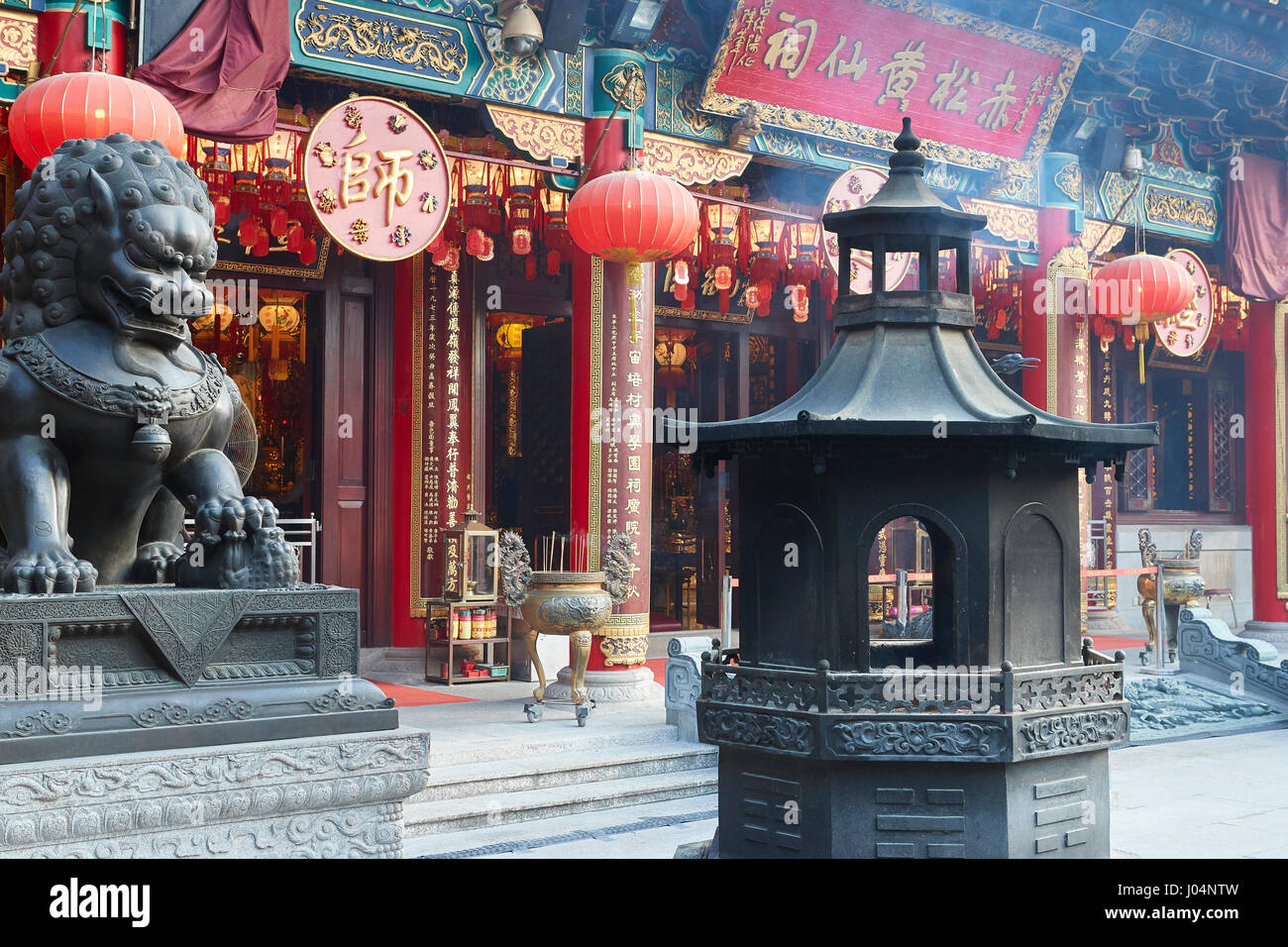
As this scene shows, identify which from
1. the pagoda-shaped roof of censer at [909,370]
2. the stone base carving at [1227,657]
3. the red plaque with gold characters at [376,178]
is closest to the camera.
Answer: the pagoda-shaped roof of censer at [909,370]

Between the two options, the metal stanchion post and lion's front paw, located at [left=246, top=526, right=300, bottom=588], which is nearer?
lion's front paw, located at [left=246, top=526, right=300, bottom=588]

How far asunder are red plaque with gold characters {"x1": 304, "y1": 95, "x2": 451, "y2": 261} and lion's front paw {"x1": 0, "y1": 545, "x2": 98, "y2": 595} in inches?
151

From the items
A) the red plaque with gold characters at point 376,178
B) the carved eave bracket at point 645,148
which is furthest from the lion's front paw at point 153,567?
the carved eave bracket at point 645,148

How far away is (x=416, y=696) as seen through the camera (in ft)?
28.6

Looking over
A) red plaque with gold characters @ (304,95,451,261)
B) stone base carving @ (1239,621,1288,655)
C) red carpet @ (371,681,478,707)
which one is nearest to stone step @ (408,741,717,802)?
red carpet @ (371,681,478,707)

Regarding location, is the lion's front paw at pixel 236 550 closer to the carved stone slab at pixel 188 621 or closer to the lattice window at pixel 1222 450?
the carved stone slab at pixel 188 621

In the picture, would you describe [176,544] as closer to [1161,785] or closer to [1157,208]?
[1161,785]

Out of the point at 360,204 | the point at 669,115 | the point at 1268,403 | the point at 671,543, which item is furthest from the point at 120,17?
the point at 1268,403

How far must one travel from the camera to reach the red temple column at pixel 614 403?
8.68 m

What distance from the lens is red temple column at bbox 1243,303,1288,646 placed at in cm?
1309

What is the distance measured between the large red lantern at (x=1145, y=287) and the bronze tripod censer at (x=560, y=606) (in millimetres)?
5376

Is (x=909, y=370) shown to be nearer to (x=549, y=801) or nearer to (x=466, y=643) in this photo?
(x=549, y=801)

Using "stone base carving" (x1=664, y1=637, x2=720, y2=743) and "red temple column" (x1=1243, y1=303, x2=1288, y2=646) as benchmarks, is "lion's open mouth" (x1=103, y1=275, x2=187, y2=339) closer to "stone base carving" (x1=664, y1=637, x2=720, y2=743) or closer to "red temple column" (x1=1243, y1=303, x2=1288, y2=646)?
"stone base carving" (x1=664, y1=637, x2=720, y2=743)

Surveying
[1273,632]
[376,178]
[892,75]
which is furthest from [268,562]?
[1273,632]
